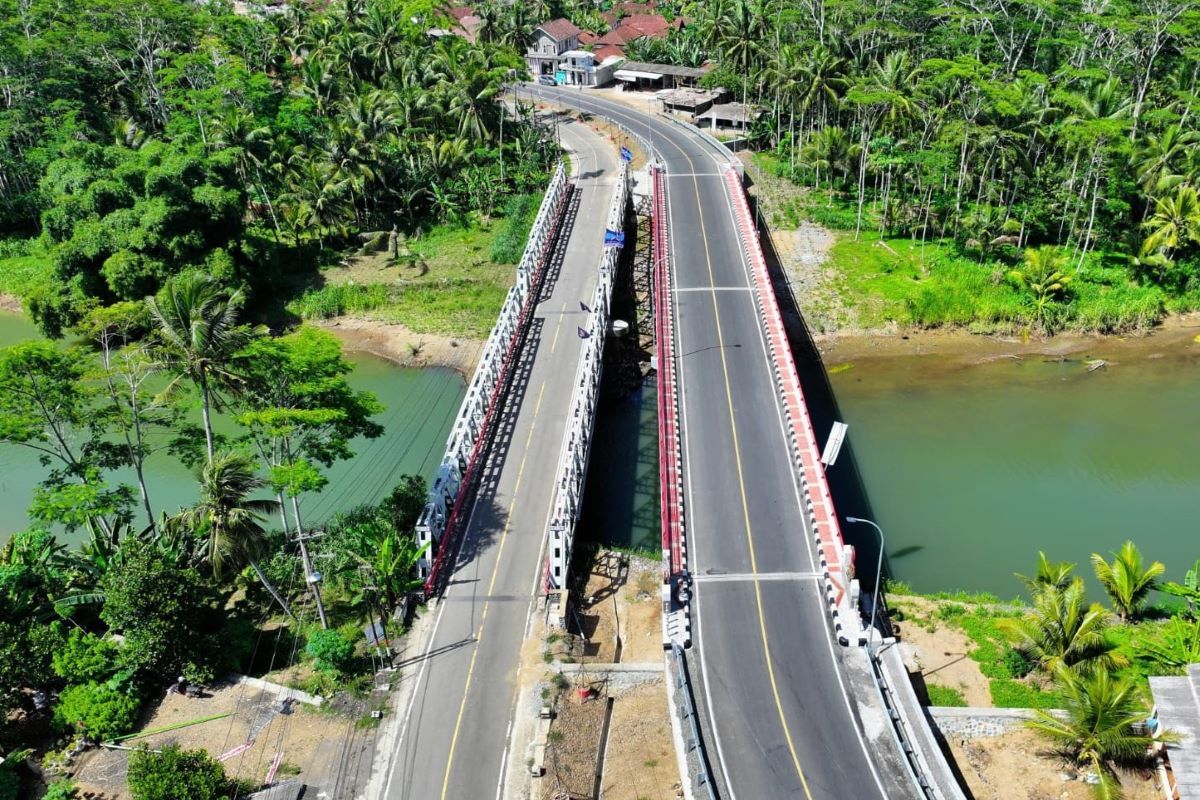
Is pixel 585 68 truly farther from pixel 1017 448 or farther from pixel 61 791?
pixel 61 791

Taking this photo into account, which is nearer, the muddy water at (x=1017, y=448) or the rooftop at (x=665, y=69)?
the muddy water at (x=1017, y=448)

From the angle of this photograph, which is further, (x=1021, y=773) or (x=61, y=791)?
(x=1021, y=773)

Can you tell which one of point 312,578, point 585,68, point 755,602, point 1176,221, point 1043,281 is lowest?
point 755,602

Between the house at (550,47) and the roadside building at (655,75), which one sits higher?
the house at (550,47)

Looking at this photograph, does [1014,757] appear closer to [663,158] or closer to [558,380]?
[558,380]

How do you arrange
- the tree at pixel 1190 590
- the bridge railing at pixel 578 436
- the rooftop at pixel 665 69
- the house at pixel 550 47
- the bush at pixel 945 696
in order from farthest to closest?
1. the house at pixel 550 47
2. the rooftop at pixel 665 69
3. the bridge railing at pixel 578 436
4. the tree at pixel 1190 590
5. the bush at pixel 945 696

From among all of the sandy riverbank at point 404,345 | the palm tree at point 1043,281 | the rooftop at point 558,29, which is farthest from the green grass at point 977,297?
the rooftop at point 558,29

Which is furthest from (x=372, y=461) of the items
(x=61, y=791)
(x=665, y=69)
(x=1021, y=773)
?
(x=665, y=69)

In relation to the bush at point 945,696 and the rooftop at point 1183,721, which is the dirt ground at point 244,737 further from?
the rooftop at point 1183,721
